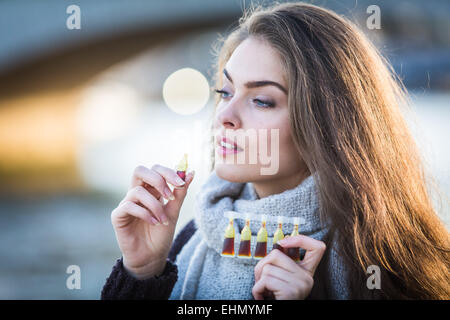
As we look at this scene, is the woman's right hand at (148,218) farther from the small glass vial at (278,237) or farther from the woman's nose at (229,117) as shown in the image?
the small glass vial at (278,237)

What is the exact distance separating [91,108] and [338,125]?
15.2 metres

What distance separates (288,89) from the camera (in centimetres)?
167

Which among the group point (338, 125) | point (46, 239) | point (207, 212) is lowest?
point (46, 239)

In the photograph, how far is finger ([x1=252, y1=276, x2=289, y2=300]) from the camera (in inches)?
53.1

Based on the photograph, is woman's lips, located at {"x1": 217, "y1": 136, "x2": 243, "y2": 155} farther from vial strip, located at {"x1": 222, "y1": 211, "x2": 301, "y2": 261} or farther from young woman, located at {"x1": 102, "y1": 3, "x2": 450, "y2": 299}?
vial strip, located at {"x1": 222, "y1": 211, "x2": 301, "y2": 261}

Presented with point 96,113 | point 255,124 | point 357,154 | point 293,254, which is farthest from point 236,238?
point 96,113

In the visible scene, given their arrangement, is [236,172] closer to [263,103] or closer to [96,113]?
[263,103]

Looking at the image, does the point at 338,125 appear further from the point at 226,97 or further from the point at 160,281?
the point at 160,281

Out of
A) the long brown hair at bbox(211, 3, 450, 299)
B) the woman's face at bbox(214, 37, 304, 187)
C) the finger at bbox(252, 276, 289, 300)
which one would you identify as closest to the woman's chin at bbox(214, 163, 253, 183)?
the woman's face at bbox(214, 37, 304, 187)

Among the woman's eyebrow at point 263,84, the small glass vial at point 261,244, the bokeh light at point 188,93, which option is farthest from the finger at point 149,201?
the bokeh light at point 188,93

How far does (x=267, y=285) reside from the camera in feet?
4.49

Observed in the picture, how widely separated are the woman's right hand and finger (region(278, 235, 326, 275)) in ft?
1.50

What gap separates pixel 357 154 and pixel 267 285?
2.19 ft
